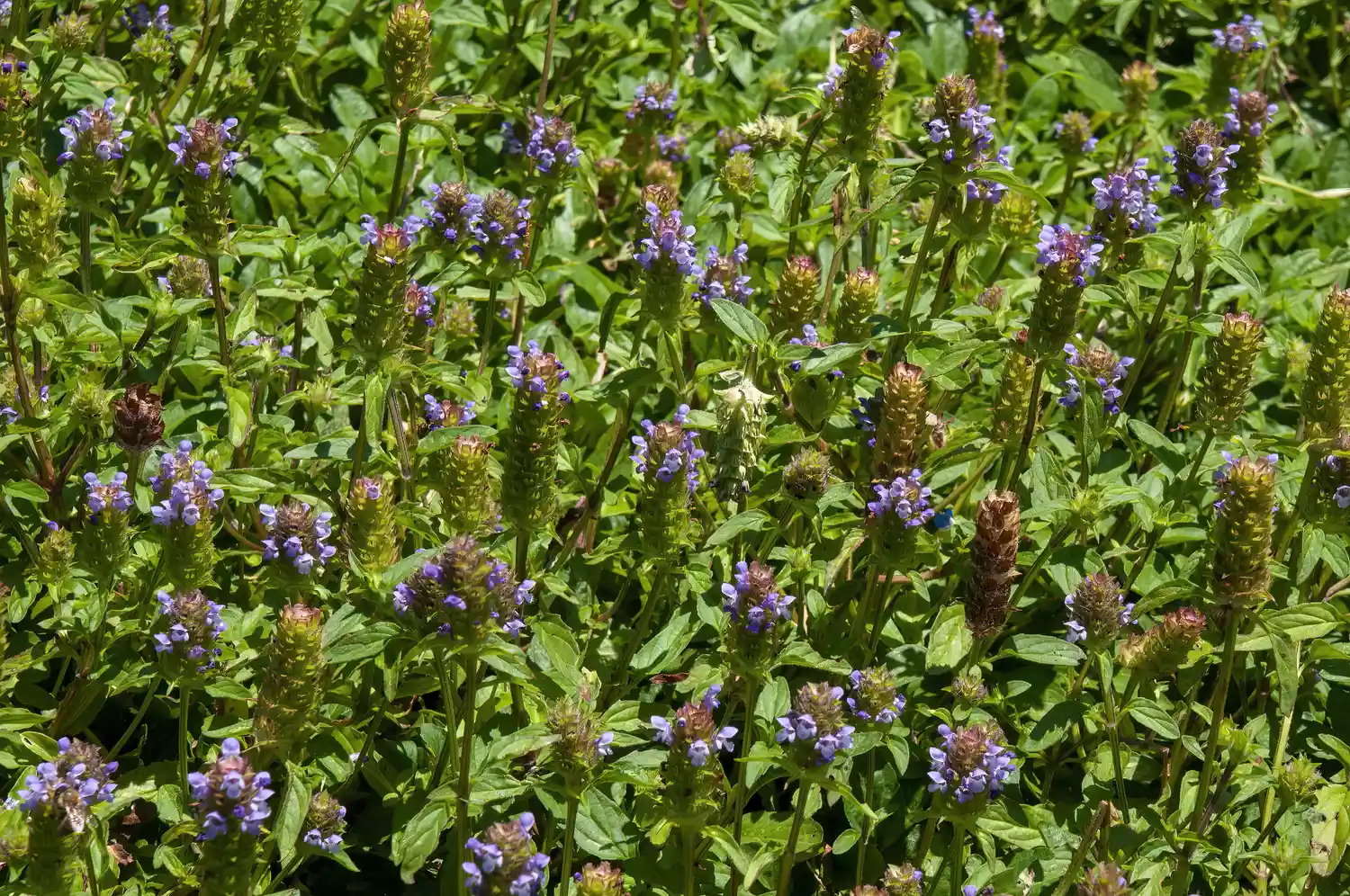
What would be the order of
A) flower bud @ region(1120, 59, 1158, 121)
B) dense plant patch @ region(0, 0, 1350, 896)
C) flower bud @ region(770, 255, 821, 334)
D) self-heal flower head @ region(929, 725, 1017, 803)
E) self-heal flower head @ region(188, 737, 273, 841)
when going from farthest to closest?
flower bud @ region(1120, 59, 1158, 121)
flower bud @ region(770, 255, 821, 334)
dense plant patch @ region(0, 0, 1350, 896)
self-heal flower head @ region(929, 725, 1017, 803)
self-heal flower head @ region(188, 737, 273, 841)

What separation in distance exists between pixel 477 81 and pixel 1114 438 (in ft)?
9.85

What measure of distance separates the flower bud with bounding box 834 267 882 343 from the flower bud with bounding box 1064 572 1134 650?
99 cm

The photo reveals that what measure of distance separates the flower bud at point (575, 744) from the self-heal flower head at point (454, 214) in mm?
1557

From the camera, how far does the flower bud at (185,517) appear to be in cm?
364

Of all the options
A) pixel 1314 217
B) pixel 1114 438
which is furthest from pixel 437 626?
pixel 1314 217

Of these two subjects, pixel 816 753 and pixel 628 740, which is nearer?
pixel 816 753

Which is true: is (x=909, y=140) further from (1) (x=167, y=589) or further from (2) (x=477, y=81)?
(1) (x=167, y=589)

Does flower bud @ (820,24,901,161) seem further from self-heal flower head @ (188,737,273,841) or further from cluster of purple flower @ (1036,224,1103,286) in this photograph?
self-heal flower head @ (188,737,273,841)

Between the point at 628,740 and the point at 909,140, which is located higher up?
the point at 909,140

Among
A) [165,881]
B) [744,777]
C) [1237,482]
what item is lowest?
[165,881]

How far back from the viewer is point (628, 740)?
3.58 metres

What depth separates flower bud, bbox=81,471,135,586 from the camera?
3811 mm

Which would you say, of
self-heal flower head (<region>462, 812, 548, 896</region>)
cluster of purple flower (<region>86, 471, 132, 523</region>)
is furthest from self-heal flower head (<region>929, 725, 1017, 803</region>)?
cluster of purple flower (<region>86, 471, 132, 523</region>)

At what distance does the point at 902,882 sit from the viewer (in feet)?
12.0
